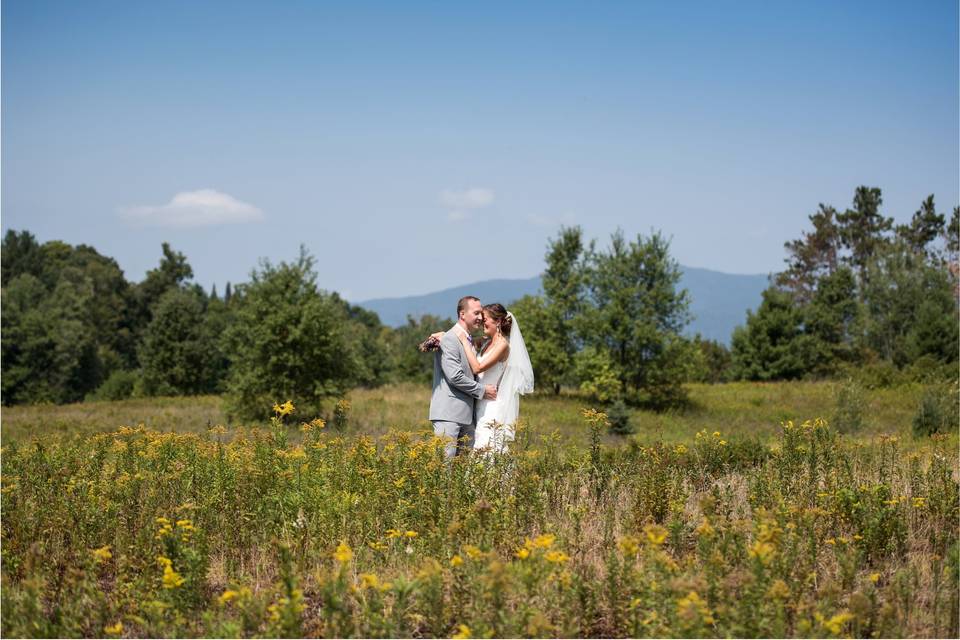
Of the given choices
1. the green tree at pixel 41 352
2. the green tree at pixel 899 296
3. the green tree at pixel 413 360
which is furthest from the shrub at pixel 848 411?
the green tree at pixel 41 352

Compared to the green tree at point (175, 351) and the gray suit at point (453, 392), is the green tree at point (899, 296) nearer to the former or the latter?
Result: the gray suit at point (453, 392)

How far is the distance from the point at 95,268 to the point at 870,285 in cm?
8264

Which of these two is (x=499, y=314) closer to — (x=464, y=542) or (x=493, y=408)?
(x=493, y=408)

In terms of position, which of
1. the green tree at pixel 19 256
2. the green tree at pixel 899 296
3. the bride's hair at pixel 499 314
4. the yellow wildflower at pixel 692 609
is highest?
the green tree at pixel 19 256

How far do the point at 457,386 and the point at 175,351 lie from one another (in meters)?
55.1

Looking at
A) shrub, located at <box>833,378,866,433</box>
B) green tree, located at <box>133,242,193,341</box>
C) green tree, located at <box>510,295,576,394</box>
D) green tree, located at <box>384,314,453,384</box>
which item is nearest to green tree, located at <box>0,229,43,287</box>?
green tree, located at <box>133,242,193,341</box>

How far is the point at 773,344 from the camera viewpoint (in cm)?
4609

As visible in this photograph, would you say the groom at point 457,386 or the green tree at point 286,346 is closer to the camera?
the groom at point 457,386

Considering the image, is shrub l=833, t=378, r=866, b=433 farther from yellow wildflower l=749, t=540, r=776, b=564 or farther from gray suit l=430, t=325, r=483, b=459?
yellow wildflower l=749, t=540, r=776, b=564

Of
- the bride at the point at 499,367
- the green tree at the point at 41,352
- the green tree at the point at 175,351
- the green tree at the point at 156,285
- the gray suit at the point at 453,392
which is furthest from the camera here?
the green tree at the point at 156,285

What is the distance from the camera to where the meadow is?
427 cm

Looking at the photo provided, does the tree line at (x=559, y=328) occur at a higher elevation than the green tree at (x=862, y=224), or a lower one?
→ lower

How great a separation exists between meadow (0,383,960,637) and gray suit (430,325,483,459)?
2.89 feet

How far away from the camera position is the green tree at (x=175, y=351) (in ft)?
190
